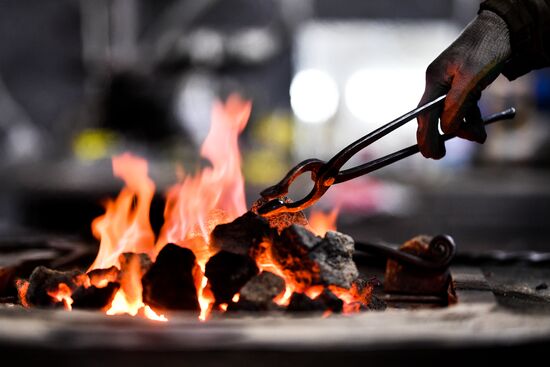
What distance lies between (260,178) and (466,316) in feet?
21.8

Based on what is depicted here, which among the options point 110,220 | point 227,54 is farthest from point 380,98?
point 110,220

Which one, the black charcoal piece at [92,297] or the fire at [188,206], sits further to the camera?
the fire at [188,206]

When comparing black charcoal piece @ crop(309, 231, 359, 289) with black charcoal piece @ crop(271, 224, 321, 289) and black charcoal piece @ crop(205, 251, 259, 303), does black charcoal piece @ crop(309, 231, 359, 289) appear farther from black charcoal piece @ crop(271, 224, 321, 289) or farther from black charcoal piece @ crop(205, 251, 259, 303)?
black charcoal piece @ crop(205, 251, 259, 303)

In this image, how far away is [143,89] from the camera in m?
9.51

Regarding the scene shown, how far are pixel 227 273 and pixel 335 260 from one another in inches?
13.5

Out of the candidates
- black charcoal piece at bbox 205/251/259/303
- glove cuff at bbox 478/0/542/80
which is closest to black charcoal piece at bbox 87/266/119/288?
black charcoal piece at bbox 205/251/259/303

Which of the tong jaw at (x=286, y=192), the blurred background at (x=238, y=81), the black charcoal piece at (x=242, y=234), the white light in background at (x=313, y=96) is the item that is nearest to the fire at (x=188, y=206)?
the black charcoal piece at (x=242, y=234)

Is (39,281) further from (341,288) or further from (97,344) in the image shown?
(341,288)

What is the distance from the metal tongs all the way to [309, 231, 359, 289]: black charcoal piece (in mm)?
149

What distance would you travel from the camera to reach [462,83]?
93.6 inches

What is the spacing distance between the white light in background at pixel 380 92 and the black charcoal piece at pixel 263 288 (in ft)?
24.9

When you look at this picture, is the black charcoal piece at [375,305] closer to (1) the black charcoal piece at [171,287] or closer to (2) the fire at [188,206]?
(2) the fire at [188,206]

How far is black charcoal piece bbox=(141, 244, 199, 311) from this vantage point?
2230 millimetres

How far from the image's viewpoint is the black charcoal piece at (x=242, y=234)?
7.66ft
